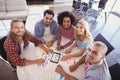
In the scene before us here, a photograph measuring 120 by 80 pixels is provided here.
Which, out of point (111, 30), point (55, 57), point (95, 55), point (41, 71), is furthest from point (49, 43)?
point (111, 30)

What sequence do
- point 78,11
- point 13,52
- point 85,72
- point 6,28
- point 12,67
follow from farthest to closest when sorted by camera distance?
point 78,11 → point 6,28 → point 12,67 → point 13,52 → point 85,72

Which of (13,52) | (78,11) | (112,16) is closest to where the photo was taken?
(13,52)

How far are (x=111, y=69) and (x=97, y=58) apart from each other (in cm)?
33

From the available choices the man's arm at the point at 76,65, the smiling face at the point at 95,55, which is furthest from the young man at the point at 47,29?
the smiling face at the point at 95,55

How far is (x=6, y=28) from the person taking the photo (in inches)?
143

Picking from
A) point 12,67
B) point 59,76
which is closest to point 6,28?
point 12,67

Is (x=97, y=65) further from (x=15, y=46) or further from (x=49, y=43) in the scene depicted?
(x=15, y=46)

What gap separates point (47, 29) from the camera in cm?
→ 262

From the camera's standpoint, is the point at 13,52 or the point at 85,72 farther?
the point at 13,52

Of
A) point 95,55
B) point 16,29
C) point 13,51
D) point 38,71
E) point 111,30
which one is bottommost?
point 111,30

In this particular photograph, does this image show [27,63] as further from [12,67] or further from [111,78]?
[111,78]

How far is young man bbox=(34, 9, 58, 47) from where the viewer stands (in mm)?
2475

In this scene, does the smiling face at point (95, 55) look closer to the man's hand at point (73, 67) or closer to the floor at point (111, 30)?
the man's hand at point (73, 67)

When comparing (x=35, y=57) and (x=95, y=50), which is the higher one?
(x=95, y=50)
